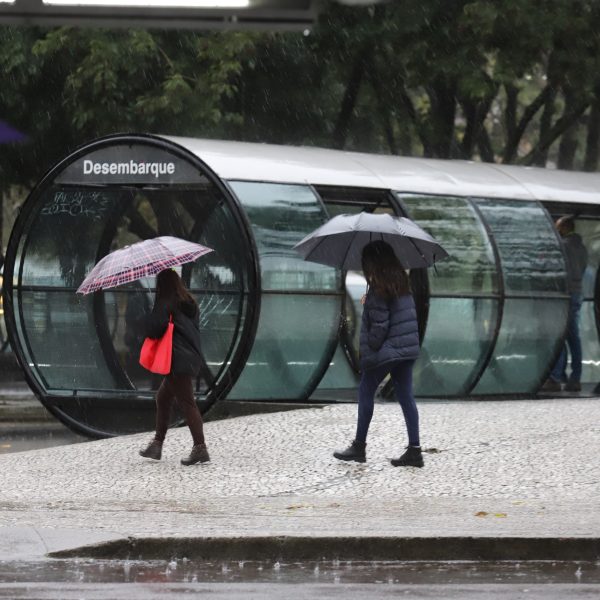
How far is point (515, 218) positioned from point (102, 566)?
8989 millimetres

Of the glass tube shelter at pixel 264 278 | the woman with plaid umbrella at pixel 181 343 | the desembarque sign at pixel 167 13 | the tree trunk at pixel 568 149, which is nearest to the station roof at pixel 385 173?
the glass tube shelter at pixel 264 278

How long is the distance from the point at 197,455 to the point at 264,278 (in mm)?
2709

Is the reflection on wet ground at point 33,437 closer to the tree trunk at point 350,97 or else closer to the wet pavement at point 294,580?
the wet pavement at point 294,580

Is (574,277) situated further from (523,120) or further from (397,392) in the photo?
(523,120)

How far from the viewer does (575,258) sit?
16.9 metres

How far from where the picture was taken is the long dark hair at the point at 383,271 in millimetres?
11430

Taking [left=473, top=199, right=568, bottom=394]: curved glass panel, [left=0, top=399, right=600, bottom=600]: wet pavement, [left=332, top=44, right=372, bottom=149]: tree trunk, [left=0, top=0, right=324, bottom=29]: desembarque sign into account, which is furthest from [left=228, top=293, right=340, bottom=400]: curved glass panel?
[left=332, top=44, right=372, bottom=149]: tree trunk

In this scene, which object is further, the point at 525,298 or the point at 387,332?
the point at 525,298

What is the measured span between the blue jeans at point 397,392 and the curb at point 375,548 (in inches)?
122

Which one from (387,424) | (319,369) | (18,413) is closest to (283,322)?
(319,369)

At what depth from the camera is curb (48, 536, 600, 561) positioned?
8.34 meters

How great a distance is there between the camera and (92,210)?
52.5ft

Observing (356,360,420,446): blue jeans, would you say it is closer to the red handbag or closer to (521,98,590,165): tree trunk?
the red handbag

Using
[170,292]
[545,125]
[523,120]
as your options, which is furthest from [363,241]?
[545,125]
